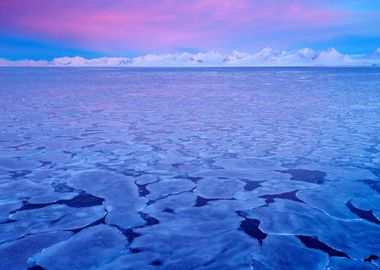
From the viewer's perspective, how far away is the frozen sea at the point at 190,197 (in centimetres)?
271

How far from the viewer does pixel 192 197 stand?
380 cm

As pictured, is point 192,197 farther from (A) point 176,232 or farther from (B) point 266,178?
(B) point 266,178

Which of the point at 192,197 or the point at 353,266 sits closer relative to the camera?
the point at 353,266

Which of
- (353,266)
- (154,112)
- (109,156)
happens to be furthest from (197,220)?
(154,112)

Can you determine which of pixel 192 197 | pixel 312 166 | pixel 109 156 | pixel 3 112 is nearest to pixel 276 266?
pixel 192 197

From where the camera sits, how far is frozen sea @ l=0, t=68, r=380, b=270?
271cm

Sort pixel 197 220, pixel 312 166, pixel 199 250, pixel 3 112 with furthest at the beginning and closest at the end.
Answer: pixel 3 112 < pixel 312 166 < pixel 197 220 < pixel 199 250

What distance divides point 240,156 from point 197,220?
2132 mm

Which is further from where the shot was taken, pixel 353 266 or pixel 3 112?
pixel 3 112

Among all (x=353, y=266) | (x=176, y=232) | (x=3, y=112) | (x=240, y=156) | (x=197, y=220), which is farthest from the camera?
(x=3, y=112)

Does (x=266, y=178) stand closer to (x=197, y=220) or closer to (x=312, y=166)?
(x=312, y=166)

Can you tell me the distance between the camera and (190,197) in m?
3.80

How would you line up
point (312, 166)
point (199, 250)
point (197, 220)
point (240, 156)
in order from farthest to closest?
1. point (240, 156)
2. point (312, 166)
3. point (197, 220)
4. point (199, 250)

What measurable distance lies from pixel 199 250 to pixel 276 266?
578mm
